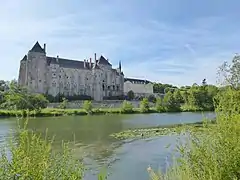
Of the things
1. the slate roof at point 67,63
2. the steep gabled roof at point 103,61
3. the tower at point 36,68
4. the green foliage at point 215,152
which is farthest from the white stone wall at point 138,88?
the green foliage at point 215,152

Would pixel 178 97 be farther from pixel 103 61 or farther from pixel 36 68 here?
pixel 36 68

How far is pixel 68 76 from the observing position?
9419cm

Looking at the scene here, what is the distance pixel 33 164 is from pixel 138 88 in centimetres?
11205

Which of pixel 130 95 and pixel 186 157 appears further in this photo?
A: pixel 130 95

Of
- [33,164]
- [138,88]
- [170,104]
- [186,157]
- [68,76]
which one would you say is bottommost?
[186,157]

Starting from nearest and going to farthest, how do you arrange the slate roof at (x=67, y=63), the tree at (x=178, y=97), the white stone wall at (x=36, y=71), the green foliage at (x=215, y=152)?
the green foliage at (x=215, y=152), the tree at (x=178, y=97), the white stone wall at (x=36, y=71), the slate roof at (x=67, y=63)

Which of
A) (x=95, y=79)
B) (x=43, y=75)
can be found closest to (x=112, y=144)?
(x=43, y=75)

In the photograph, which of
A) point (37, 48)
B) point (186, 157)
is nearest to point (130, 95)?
point (37, 48)

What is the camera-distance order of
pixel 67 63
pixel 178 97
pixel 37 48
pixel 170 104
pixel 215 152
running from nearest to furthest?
pixel 215 152 → pixel 170 104 → pixel 178 97 → pixel 37 48 → pixel 67 63

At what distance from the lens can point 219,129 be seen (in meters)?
5.45

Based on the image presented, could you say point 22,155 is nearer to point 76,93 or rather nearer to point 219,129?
point 219,129

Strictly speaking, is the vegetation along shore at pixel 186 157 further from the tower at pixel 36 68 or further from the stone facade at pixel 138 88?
the stone facade at pixel 138 88

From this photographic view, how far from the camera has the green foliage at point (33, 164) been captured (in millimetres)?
3543

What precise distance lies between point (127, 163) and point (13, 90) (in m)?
58.3
